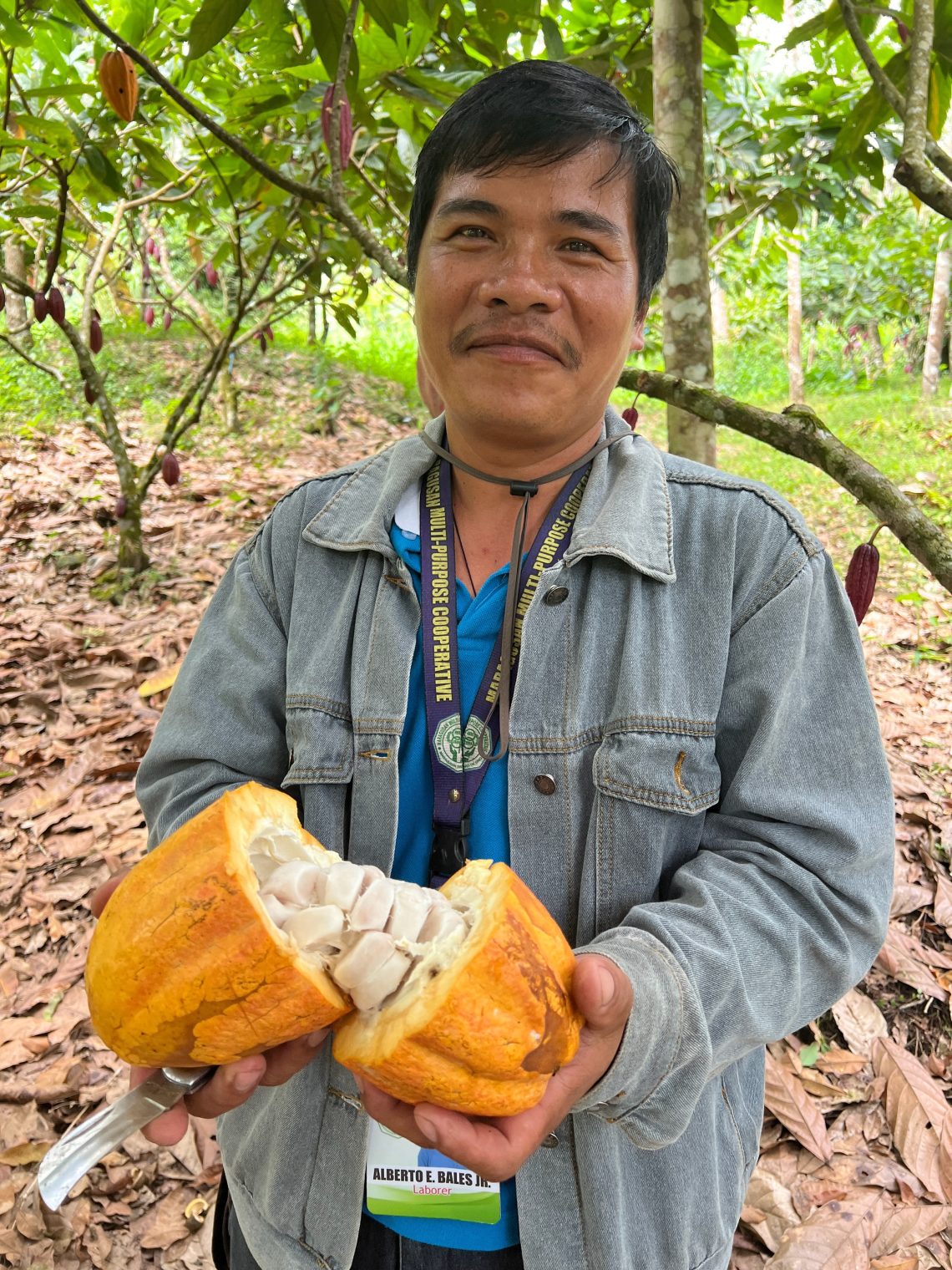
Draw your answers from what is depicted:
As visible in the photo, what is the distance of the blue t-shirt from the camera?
1.15m

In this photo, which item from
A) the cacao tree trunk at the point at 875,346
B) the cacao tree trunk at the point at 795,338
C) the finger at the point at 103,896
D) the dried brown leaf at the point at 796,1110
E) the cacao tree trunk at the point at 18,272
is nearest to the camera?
the finger at the point at 103,896

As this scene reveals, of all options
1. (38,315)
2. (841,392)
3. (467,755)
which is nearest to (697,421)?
(467,755)

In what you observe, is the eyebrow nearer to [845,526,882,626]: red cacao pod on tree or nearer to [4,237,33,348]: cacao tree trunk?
[845,526,882,626]: red cacao pod on tree

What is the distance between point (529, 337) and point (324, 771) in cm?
61

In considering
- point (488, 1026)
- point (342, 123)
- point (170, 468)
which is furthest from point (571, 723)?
point (170, 468)

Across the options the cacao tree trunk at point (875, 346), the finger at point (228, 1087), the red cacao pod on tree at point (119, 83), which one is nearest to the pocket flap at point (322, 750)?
the finger at point (228, 1087)

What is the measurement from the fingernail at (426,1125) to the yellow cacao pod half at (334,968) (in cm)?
2

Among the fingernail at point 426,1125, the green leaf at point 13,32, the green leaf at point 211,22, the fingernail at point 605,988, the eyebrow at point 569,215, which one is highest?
the green leaf at point 13,32

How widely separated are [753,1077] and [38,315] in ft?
11.5

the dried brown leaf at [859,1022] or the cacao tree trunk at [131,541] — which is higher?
the cacao tree trunk at [131,541]

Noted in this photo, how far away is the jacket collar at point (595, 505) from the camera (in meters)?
1.14

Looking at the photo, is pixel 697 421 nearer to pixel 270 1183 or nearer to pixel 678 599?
pixel 678 599

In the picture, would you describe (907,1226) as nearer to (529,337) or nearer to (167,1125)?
(167,1125)

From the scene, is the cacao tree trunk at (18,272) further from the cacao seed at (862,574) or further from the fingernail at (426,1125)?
the fingernail at (426,1125)
